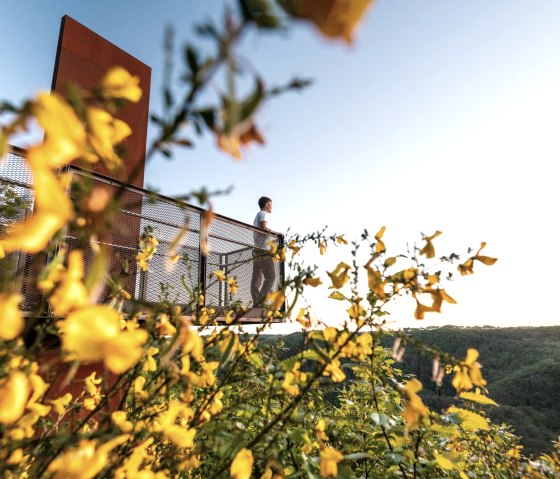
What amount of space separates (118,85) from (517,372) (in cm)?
1985

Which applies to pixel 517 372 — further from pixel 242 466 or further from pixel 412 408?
pixel 242 466

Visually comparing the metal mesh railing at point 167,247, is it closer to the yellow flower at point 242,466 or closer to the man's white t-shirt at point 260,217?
the man's white t-shirt at point 260,217

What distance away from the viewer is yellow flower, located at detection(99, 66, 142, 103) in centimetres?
33

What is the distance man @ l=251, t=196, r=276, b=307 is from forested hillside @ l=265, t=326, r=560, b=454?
5.36m

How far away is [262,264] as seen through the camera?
592 cm

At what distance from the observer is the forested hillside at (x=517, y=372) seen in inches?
467

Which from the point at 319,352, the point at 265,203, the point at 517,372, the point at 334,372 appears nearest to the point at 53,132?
the point at 319,352

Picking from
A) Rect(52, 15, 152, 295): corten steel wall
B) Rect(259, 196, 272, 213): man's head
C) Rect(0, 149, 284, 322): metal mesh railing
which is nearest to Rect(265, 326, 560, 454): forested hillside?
Rect(0, 149, 284, 322): metal mesh railing

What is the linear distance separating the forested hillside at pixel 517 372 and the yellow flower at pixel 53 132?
32.4 ft

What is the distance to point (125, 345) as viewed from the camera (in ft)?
0.85

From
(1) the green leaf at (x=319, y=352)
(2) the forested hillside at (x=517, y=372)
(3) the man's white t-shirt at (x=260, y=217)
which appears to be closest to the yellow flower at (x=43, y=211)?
(1) the green leaf at (x=319, y=352)

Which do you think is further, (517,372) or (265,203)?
(517,372)

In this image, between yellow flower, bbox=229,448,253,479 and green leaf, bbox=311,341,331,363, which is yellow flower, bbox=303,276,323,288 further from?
yellow flower, bbox=229,448,253,479

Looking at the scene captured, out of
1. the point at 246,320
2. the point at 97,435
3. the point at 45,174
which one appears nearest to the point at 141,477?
the point at 97,435
